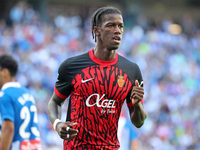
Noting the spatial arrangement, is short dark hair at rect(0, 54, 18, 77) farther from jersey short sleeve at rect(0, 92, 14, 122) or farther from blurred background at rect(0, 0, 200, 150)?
blurred background at rect(0, 0, 200, 150)

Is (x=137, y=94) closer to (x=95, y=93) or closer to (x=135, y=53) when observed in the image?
(x=95, y=93)

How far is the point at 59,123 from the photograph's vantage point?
14.2ft

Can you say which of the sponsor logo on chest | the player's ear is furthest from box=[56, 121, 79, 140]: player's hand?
the player's ear

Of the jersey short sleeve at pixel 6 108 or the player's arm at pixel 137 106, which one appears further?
the jersey short sleeve at pixel 6 108

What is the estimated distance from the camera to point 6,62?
20.4ft

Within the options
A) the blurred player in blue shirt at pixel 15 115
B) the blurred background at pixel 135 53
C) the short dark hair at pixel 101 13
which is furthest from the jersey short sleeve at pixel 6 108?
the blurred background at pixel 135 53

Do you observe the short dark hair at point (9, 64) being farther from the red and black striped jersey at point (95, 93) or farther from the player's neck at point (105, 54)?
the player's neck at point (105, 54)

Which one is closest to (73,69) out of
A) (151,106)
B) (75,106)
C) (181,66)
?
(75,106)

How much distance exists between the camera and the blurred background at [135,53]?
42.6 ft

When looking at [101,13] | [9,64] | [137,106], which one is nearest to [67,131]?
[137,106]

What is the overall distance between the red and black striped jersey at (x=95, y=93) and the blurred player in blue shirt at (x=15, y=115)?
134cm

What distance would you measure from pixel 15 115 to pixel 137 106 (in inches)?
85.1

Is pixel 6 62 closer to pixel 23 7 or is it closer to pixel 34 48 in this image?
pixel 34 48

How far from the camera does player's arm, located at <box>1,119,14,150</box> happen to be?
18.5ft
